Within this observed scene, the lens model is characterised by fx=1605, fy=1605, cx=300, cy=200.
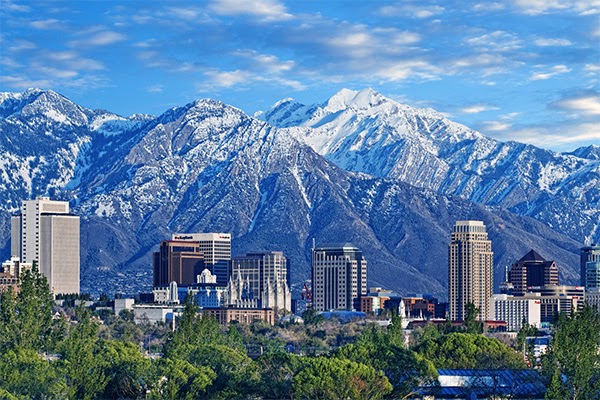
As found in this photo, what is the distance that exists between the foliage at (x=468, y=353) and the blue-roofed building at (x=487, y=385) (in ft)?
31.8

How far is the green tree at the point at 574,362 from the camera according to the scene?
12725 cm

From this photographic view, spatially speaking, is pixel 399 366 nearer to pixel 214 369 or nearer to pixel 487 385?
pixel 487 385

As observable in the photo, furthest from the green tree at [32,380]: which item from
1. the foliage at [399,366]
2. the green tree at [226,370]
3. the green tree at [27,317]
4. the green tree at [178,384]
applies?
the foliage at [399,366]

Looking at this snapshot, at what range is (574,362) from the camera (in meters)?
130

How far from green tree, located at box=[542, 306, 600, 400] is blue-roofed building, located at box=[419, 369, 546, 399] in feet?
14.6

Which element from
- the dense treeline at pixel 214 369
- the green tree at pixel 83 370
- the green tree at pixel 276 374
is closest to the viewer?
the dense treeline at pixel 214 369

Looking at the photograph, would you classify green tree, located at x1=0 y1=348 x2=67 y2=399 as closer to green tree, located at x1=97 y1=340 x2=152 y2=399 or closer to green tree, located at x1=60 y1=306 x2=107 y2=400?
green tree, located at x1=60 y1=306 x2=107 y2=400

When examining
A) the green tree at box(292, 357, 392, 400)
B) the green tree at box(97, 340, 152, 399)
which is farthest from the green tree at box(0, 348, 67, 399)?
the green tree at box(292, 357, 392, 400)

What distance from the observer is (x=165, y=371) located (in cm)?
13488

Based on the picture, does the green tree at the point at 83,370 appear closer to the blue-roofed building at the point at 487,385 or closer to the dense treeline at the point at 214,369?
the dense treeline at the point at 214,369

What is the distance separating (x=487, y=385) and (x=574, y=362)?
13.2 meters

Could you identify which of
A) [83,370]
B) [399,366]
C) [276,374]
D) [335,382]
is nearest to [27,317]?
[83,370]

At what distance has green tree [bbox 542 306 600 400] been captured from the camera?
417ft

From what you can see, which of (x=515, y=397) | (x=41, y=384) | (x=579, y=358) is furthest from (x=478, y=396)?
(x=41, y=384)
